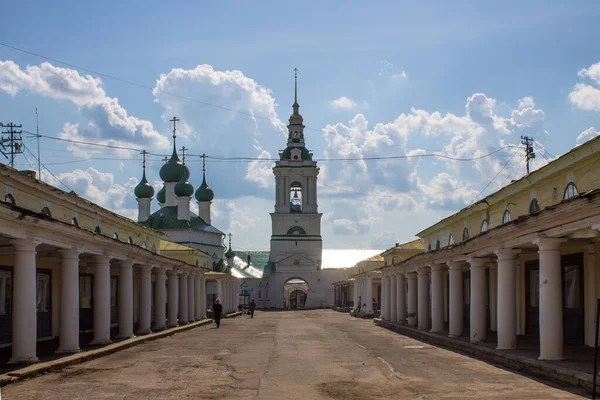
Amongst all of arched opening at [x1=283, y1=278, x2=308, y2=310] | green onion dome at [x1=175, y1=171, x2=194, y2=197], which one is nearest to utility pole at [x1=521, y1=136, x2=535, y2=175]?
green onion dome at [x1=175, y1=171, x2=194, y2=197]

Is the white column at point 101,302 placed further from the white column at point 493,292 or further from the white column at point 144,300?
the white column at point 493,292

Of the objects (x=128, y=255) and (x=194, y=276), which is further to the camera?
(x=194, y=276)

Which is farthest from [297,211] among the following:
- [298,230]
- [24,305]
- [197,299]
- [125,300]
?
[24,305]

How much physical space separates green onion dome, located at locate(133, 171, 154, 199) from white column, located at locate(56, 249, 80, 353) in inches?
2354

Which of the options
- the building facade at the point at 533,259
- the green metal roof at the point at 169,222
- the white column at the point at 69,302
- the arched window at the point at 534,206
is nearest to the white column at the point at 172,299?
the building facade at the point at 533,259

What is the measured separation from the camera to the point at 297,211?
9600 centimetres

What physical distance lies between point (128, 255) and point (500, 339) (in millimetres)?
11733

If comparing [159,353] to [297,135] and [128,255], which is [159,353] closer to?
[128,255]

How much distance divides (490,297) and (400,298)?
8.69 metres

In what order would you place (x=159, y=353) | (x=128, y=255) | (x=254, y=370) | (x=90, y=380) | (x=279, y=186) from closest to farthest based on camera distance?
(x=90, y=380), (x=254, y=370), (x=159, y=353), (x=128, y=255), (x=279, y=186)

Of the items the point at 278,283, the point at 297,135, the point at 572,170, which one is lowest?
the point at 278,283

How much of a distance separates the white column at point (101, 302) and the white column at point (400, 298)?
57.2 ft

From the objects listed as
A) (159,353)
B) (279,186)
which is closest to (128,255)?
(159,353)

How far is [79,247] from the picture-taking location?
63.8 ft
